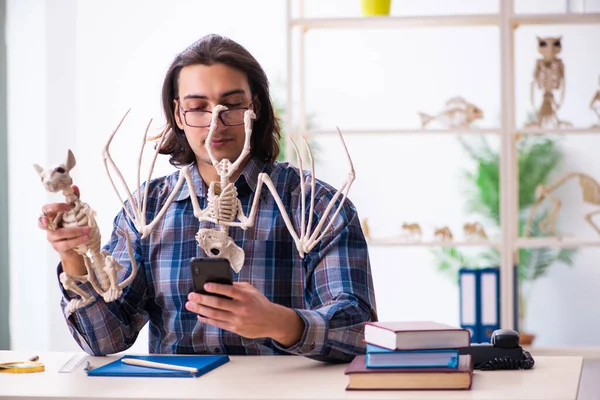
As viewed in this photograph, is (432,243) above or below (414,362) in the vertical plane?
above

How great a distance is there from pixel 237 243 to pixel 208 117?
30cm

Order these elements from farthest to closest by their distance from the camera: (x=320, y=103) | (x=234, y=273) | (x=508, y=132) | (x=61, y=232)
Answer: (x=320, y=103) < (x=508, y=132) < (x=234, y=273) < (x=61, y=232)

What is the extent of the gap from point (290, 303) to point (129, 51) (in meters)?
2.47

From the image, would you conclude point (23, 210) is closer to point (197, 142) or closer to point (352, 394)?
point (197, 142)

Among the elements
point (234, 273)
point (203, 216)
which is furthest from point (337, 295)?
point (203, 216)

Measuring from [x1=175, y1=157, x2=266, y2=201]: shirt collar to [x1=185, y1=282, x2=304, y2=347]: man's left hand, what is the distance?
0.47m

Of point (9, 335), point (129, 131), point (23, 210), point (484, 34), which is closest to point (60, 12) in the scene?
point (129, 131)

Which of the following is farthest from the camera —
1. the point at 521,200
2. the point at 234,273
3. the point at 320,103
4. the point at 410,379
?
the point at 320,103

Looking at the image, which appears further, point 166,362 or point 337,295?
point 337,295

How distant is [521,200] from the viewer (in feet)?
12.8

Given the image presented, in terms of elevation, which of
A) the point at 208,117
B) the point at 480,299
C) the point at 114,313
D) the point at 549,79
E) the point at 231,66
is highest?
the point at 549,79

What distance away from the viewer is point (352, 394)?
1.41 metres

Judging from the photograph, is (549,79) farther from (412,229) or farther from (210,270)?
(210,270)

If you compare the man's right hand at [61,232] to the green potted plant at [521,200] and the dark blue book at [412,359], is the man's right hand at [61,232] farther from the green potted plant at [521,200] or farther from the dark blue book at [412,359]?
the green potted plant at [521,200]
